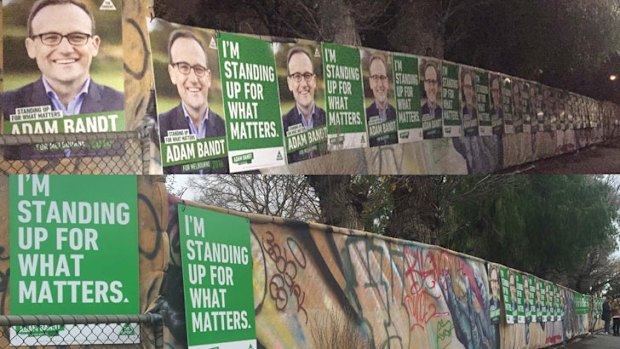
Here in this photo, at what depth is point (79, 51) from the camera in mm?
6016

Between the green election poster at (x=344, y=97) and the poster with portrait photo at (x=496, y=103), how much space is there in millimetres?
2836

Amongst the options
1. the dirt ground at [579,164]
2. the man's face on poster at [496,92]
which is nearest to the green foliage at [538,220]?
the dirt ground at [579,164]

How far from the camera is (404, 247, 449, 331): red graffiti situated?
8.55 meters

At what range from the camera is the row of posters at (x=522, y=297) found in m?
12.8

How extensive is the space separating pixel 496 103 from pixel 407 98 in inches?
88.3

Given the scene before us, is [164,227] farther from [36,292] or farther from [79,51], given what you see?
[79,51]

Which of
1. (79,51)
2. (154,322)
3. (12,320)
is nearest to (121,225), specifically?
(154,322)

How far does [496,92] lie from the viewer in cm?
1108

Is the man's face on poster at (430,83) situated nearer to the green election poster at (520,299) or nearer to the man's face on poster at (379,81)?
the man's face on poster at (379,81)

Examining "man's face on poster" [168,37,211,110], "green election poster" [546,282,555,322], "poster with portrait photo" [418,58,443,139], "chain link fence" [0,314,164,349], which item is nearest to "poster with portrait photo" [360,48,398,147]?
"poster with portrait photo" [418,58,443,139]

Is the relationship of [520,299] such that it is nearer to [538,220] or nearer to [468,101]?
[538,220]

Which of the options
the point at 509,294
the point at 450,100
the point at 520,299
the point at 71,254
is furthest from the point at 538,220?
the point at 71,254

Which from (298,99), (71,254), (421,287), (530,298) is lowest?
(530,298)

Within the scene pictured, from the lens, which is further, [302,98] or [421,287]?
[421,287]
